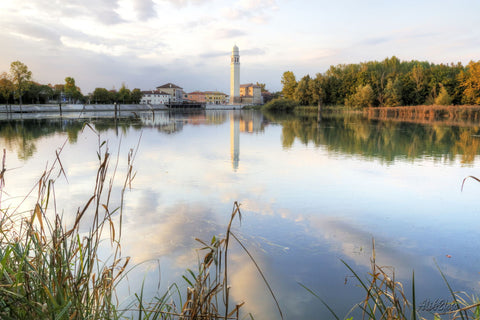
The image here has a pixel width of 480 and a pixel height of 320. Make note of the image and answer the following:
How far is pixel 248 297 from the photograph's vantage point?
11.2ft

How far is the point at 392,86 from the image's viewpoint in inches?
2034

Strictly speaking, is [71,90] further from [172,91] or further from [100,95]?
[172,91]

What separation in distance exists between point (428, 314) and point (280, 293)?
52.4 inches

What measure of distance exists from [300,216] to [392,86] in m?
52.2

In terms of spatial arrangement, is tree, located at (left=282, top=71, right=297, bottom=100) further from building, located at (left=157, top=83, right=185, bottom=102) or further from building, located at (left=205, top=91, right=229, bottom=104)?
building, located at (left=205, top=91, right=229, bottom=104)

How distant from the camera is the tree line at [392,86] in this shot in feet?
158

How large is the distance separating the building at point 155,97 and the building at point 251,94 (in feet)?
76.9

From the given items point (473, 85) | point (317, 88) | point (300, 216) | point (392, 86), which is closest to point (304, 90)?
point (317, 88)

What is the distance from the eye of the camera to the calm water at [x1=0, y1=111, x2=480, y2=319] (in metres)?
3.68

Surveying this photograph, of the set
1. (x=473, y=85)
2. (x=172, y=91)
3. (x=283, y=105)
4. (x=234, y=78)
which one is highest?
(x=234, y=78)

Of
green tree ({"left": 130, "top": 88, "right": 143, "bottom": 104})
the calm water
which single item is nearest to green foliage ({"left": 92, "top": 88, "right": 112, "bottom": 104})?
green tree ({"left": 130, "top": 88, "right": 143, "bottom": 104})

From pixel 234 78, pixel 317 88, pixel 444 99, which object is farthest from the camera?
pixel 234 78

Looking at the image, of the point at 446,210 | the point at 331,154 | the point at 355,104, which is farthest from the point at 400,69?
the point at 446,210

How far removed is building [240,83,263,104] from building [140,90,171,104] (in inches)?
923
